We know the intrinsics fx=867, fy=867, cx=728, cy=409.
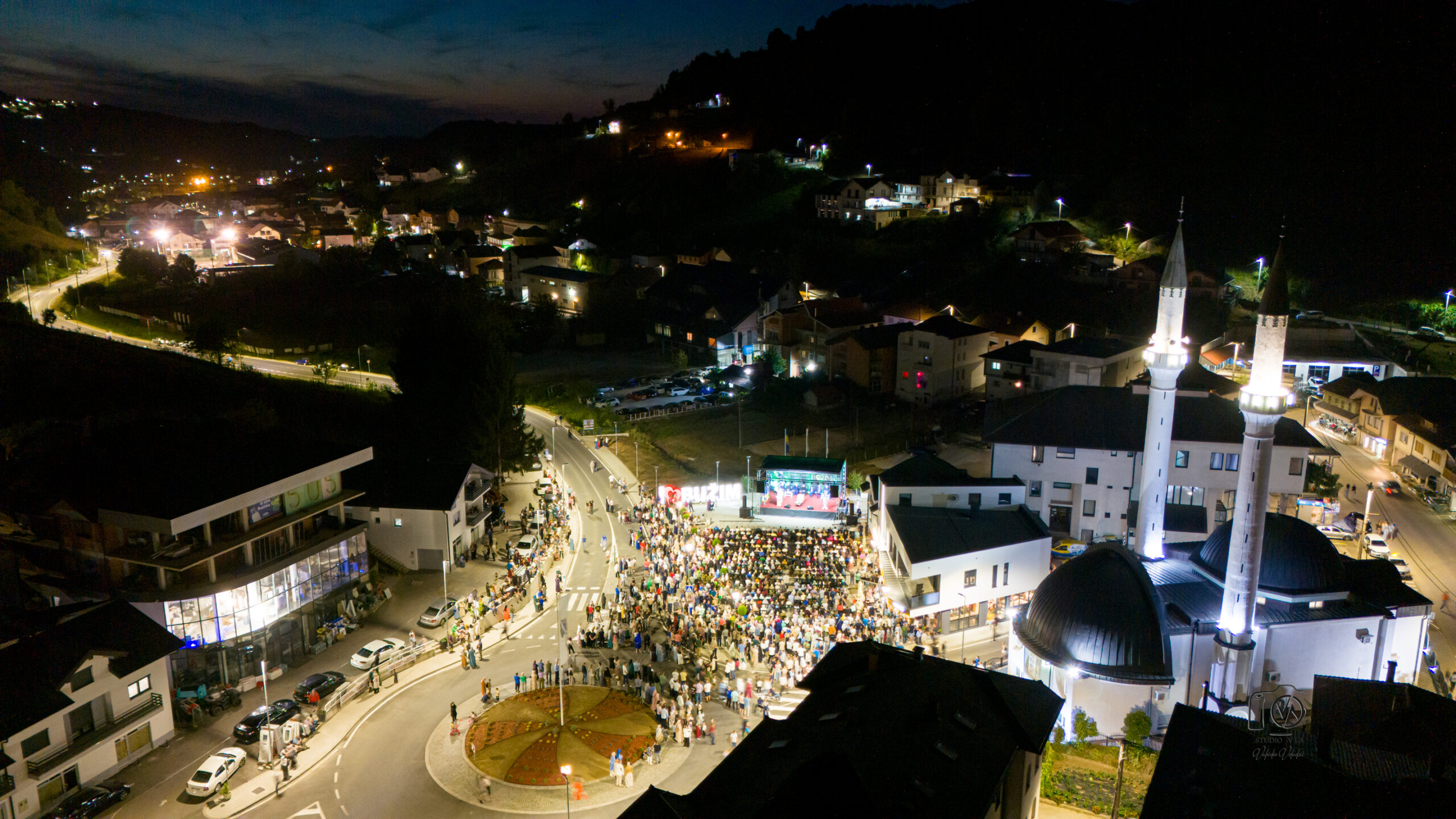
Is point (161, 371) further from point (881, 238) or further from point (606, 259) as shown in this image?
point (881, 238)

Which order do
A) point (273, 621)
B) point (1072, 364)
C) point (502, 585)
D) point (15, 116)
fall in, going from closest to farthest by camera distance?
point (273, 621) < point (502, 585) < point (1072, 364) < point (15, 116)

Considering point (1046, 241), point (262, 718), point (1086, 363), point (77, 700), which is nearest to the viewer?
point (77, 700)

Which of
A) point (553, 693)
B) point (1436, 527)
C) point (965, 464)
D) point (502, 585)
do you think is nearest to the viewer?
point (553, 693)

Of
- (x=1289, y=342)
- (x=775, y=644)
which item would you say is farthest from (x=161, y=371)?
(x=1289, y=342)

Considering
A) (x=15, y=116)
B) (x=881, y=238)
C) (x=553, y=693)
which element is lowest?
(x=553, y=693)

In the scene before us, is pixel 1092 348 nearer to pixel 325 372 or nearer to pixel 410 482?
pixel 410 482

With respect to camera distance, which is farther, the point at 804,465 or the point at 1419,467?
the point at 1419,467

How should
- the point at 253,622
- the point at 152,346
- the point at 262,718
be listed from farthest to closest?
1. the point at 152,346
2. the point at 253,622
3. the point at 262,718

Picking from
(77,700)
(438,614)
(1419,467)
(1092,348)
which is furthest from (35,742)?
(1419,467)
